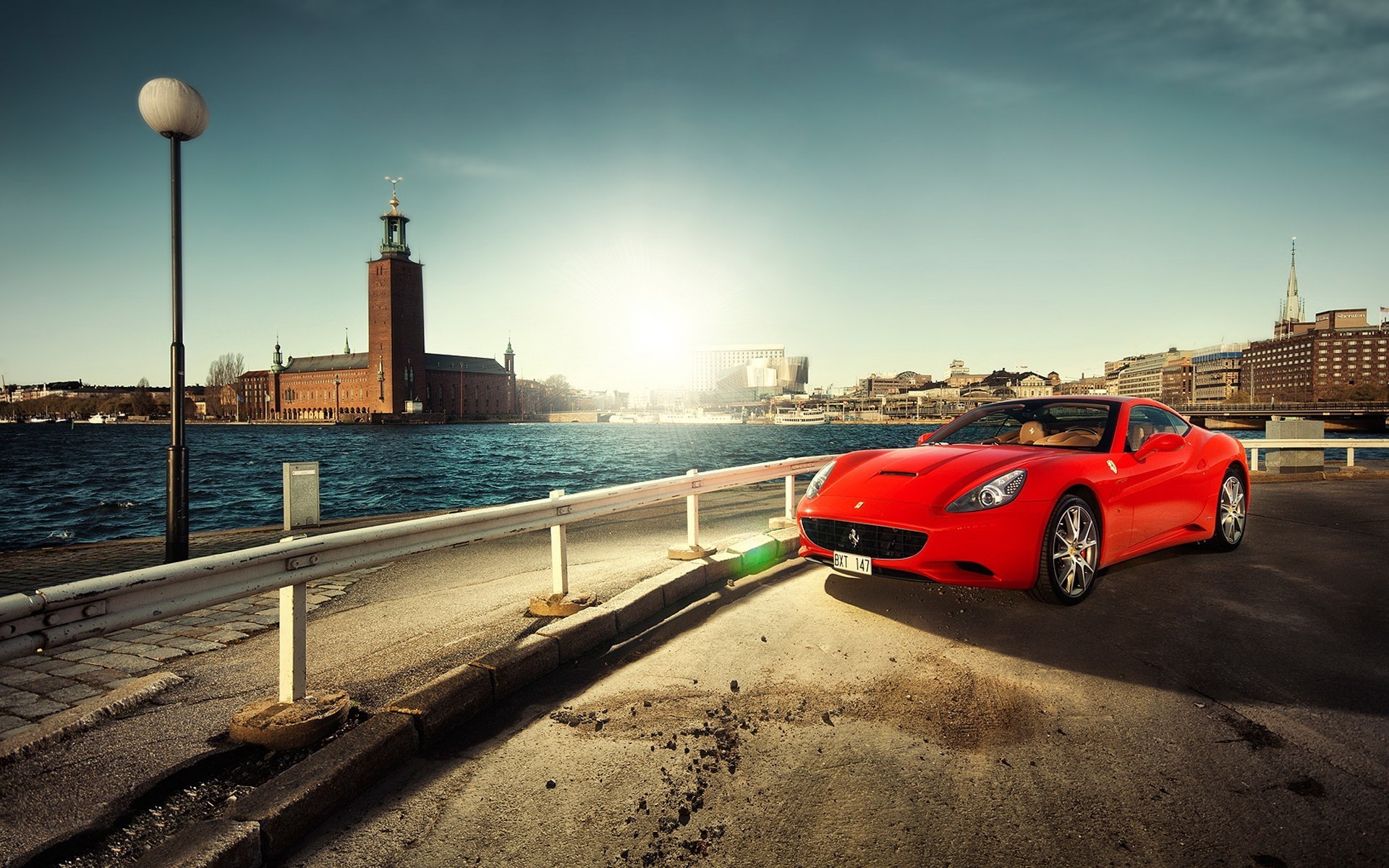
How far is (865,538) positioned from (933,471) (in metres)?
0.73

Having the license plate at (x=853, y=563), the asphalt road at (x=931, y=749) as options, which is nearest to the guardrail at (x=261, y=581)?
the asphalt road at (x=931, y=749)

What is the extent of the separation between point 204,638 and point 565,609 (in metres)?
2.64

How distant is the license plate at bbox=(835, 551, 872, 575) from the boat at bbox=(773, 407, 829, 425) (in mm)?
161276

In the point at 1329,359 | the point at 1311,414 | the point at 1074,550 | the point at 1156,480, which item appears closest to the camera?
the point at 1074,550

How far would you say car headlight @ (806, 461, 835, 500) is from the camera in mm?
5539

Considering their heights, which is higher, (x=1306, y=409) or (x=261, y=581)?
(x=1306, y=409)

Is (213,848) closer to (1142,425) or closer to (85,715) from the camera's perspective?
(85,715)

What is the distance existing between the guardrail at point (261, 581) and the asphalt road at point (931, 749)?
0.94 metres

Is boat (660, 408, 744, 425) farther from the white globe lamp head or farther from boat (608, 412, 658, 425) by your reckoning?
the white globe lamp head

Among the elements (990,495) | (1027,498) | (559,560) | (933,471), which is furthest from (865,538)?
(559,560)

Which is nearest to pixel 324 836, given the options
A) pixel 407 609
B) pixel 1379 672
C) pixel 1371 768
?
pixel 407 609

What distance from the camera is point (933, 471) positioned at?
502cm

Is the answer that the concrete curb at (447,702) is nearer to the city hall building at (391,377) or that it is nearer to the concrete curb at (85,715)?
the concrete curb at (85,715)

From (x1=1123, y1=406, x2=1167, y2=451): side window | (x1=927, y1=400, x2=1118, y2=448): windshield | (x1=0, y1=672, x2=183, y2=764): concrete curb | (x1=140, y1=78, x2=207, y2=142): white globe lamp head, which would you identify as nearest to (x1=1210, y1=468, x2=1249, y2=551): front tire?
(x1=1123, y1=406, x2=1167, y2=451): side window
